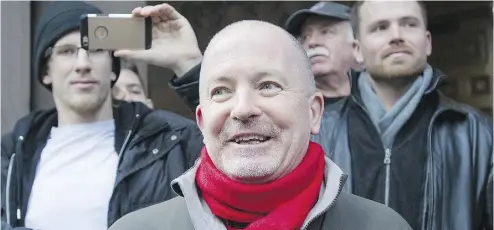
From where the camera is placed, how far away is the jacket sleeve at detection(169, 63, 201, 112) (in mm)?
2109

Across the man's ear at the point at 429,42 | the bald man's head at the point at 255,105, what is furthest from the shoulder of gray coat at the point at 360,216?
the man's ear at the point at 429,42

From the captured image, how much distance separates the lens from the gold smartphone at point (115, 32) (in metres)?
2.11

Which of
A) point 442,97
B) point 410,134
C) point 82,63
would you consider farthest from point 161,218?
point 442,97

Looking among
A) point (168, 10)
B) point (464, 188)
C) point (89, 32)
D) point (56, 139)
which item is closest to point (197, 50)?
point (168, 10)

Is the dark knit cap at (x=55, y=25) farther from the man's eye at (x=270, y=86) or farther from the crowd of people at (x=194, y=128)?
the man's eye at (x=270, y=86)

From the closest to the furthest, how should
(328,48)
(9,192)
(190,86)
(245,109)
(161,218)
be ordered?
(245,109)
(161,218)
(190,86)
(9,192)
(328,48)

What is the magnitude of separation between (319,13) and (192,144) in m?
0.57

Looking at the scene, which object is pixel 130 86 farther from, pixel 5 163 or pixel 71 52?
pixel 5 163

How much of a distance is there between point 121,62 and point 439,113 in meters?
0.97

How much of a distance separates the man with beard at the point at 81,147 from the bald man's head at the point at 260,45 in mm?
585

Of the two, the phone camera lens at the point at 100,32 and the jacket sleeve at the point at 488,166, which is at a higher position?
the phone camera lens at the point at 100,32

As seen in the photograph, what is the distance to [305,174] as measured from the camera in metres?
1.57

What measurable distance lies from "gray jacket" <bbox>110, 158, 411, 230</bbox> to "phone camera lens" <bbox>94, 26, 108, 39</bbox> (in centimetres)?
65

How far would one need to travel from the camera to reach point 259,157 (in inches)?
60.3
